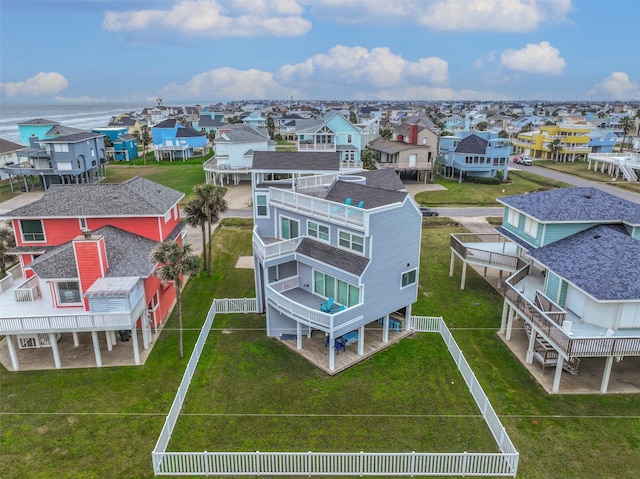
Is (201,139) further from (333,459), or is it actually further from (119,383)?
(333,459)

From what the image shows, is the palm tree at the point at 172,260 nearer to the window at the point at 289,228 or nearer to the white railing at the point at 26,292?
the window at the point at 289,228

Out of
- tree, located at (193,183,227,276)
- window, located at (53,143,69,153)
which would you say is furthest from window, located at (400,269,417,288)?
window, located at (53,143,69,153)

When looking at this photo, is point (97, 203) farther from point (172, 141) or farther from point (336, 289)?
point (172, 141)

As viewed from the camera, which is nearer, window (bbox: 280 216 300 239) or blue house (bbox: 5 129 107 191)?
window (bbox: 280 216 300 239)

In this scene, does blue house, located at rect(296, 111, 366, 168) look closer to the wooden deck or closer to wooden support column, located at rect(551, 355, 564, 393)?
the wooden deck

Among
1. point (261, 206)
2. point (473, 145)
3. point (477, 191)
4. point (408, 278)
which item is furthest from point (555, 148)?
point (261, 206)
